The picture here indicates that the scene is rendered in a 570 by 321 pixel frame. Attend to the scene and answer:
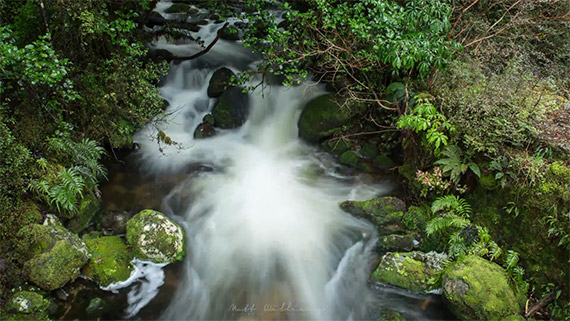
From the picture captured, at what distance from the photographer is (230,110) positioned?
923cm

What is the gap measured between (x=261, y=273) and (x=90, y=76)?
15.3 ft

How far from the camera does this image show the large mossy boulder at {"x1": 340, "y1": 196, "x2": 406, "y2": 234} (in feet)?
21.4

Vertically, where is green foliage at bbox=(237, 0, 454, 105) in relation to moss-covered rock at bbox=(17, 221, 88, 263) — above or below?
above

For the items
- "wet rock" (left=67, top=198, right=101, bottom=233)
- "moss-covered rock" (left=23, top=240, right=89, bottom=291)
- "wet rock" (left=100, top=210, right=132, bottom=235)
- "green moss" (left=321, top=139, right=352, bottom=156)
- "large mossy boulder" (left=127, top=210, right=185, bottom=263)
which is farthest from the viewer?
"green moss" (left=321, top=139, right=352, bottom=156)

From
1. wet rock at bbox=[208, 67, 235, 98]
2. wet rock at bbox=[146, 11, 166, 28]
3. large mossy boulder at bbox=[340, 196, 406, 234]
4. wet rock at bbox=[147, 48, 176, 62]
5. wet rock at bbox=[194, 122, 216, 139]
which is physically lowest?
wet rock at bbox=[194, 122, 216, 139]

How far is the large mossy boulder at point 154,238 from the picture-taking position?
5688 millimetres

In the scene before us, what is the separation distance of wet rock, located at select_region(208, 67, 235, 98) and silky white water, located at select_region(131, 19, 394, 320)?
8.8 inches

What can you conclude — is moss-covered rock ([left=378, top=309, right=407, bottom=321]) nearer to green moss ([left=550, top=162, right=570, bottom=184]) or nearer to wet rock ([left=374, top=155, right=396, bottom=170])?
green moss ([left=550, top=162, right=570, bottom=184])

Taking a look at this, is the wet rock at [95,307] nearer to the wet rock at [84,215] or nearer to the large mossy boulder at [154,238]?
the large mossy boulder at [154,238]

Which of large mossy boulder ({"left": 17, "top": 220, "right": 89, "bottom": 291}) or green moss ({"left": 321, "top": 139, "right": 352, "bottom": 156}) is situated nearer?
large mossy boulder ({"left": 17, "top": 220, "right": 89, "bottom": 291})

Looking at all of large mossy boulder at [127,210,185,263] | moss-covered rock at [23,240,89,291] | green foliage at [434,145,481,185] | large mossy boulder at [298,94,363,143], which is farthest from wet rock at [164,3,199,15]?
green foliage at [434,145,481,185]

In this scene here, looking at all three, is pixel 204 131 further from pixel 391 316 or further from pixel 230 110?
pixel 391 316

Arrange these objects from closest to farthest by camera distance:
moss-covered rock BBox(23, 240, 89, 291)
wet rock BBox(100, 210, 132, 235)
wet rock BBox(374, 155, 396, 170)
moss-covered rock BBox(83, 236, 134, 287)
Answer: moss-covered rock BBox(23, 240, 89, 291) < moss-covered rock BBox(83, 236, 134, 287) < wet rock BBox(100, 210, 132, 235) < wet rock BBox(374, 155, 396, 170)

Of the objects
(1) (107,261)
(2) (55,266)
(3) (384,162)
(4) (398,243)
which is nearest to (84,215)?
(1) (107,261)
